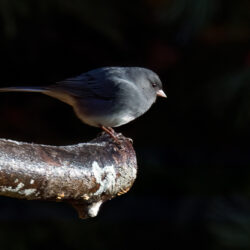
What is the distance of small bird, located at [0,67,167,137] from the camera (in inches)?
85.6

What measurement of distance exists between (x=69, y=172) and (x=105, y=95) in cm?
80

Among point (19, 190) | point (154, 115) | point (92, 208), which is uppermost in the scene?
point (19, 190)

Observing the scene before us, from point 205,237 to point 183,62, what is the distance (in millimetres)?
808

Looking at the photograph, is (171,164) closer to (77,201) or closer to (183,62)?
(183,62)

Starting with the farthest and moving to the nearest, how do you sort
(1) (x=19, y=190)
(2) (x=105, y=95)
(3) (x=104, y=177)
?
(2) (x=105, y=95) → (3) (x=104, y=177) → (1) (x=19, y=190)

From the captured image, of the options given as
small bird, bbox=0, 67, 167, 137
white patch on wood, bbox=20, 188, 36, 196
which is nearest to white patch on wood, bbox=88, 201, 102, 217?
white patch on wood, bbox=20, 188, 36, 196

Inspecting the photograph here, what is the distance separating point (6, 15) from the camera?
2.45 metres

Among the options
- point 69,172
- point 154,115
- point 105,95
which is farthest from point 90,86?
point 69,172

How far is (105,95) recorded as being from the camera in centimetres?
224

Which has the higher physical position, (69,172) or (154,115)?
(69,172)

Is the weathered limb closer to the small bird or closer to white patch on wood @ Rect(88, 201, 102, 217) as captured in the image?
white patch on wood @ Rect(88, 201, 102, 217)

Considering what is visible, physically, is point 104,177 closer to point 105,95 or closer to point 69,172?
point 69,172

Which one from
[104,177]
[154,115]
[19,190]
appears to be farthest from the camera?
[154,115]

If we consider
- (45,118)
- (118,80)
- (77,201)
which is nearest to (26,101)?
(45,118)
